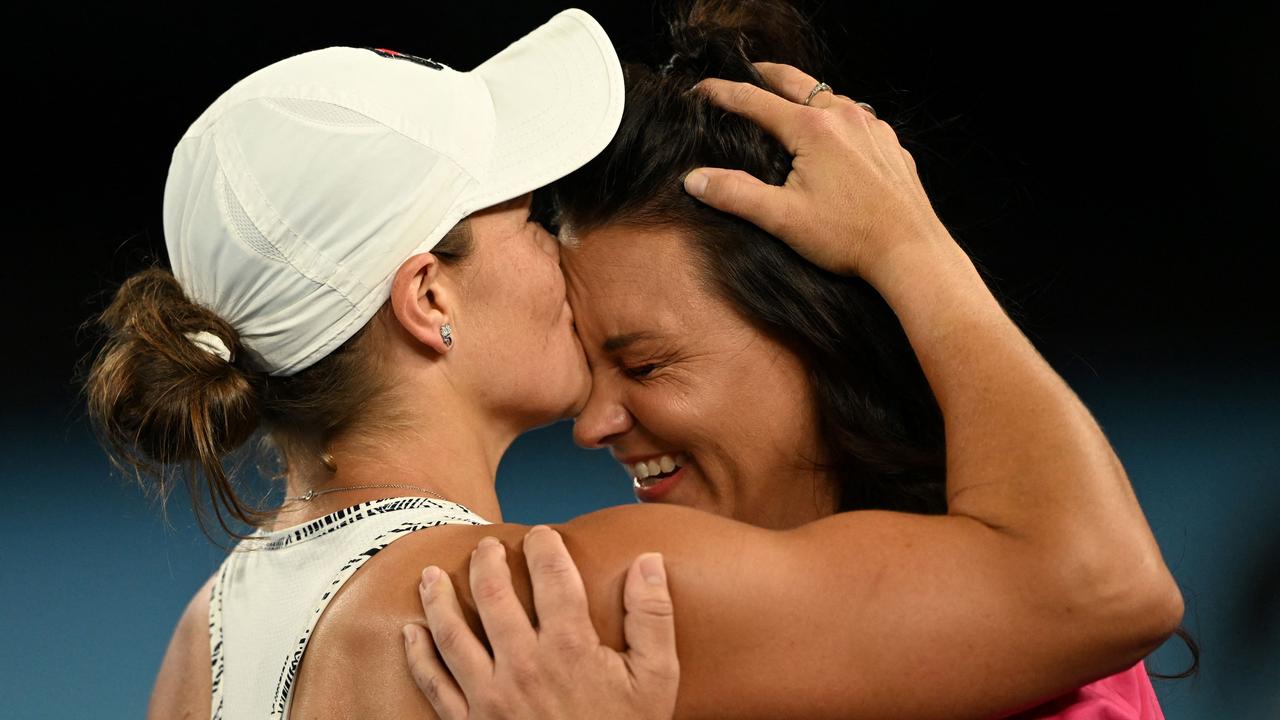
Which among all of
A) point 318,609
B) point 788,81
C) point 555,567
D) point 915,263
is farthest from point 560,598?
point 788,81

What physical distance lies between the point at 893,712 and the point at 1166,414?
264 cm

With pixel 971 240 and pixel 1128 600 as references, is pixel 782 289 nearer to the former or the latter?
pixel 1128 600

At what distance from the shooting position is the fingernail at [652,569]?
48.0 inches

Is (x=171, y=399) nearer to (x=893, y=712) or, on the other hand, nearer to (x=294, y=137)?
(x=294, y=137)

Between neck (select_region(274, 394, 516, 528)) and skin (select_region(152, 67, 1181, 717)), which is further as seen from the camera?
neck (select_region(274, 394, 516, 528))

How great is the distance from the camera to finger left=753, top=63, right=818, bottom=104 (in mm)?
1674

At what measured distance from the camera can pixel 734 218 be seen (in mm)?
1635

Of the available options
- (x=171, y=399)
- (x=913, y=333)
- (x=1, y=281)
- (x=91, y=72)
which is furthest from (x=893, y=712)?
(x=1, y=281)

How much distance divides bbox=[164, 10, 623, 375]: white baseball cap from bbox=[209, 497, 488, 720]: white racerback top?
196mm

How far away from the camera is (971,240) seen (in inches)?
145

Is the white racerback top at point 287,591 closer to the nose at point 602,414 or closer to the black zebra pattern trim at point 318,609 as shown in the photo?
the black zebra pattern trim at point 318,609

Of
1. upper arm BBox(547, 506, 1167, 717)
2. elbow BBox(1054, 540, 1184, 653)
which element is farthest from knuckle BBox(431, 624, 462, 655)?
elbow BBox(1054, 540, 1184, 653)

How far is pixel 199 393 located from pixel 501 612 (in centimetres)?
44

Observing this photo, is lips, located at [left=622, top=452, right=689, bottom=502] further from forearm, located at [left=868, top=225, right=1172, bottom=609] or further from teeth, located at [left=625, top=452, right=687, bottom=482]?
forearm, located at [left=868, top=225, right=1172, bottom=609]
